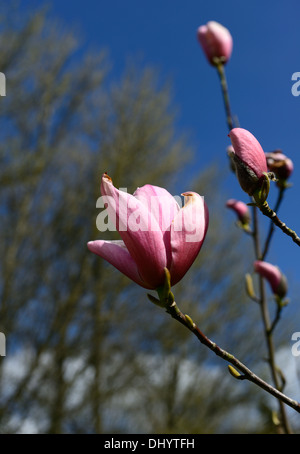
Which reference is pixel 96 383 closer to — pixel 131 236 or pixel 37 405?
pixel 37 405

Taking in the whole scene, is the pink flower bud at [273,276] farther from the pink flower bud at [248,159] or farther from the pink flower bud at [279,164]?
the pink flower bud at [248,159]

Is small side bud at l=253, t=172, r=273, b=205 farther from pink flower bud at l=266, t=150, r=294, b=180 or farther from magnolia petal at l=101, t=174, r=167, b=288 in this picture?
pink flower bud at l=266, t=150, r=294, b=180

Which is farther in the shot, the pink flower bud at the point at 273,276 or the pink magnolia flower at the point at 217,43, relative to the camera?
the pink magnolia flower at the point at 217,43

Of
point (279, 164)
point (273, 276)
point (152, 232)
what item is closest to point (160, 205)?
point (152, 232)

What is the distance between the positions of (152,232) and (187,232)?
24 millimetres

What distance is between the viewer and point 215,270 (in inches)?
218

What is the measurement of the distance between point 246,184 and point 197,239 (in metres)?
0.05

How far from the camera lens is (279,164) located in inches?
20.0

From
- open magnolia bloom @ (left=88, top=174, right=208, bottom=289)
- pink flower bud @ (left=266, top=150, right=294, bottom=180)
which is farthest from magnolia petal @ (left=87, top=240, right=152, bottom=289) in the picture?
pink flower bud @ (left=266, top=150, right=294, bottom=180)

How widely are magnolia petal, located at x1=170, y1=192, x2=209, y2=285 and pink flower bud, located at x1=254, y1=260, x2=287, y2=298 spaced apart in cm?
32

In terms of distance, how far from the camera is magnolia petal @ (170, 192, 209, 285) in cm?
30

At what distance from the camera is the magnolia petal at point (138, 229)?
29 cm

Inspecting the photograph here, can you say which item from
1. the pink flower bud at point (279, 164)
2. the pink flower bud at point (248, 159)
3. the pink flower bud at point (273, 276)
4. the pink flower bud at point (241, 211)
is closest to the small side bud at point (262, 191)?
the pink flower bud at point (248, 159)
